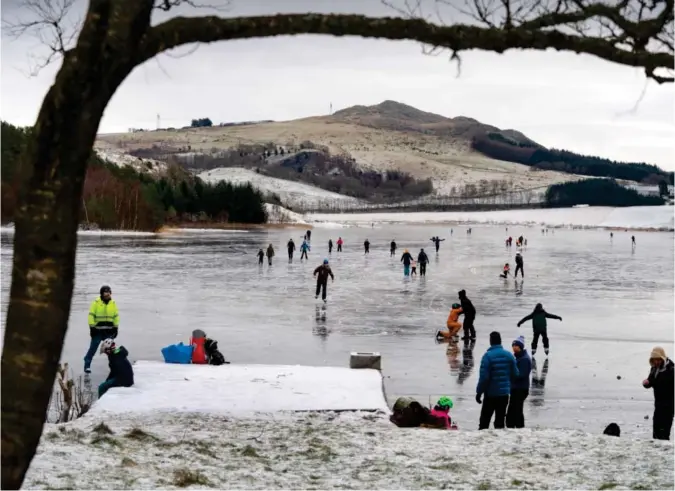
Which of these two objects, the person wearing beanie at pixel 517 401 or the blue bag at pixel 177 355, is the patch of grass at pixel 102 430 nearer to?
the person wearing beanie at pixel 517 401

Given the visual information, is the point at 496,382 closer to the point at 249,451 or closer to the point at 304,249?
the point at 249,451

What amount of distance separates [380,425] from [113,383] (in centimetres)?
381

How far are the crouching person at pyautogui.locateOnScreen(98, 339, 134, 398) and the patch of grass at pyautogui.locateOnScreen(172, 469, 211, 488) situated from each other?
497 centimetres

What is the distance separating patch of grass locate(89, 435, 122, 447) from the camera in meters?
7.92

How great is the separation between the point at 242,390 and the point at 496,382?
3.34 meters

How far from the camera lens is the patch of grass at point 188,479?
6.52 metres

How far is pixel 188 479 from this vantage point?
663cm

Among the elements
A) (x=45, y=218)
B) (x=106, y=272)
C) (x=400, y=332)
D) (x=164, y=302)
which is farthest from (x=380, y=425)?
(x=106, y=272)

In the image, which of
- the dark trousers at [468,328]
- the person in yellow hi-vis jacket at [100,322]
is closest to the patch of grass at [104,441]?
the person in yellow hi-vis jacket at [100,322]

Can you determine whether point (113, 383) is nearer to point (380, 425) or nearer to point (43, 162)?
point (380, 425)

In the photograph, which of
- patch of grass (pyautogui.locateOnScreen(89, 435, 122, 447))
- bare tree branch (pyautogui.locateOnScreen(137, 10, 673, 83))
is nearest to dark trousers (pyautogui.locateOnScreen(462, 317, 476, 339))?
patch of grass (pyautogui.locateOnScreen(89, 435, 122, 447))

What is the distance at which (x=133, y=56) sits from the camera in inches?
170

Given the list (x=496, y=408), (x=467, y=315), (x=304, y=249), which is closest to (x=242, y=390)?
(x=496, y=408)

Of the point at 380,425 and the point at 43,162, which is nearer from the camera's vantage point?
the point at 43,162
